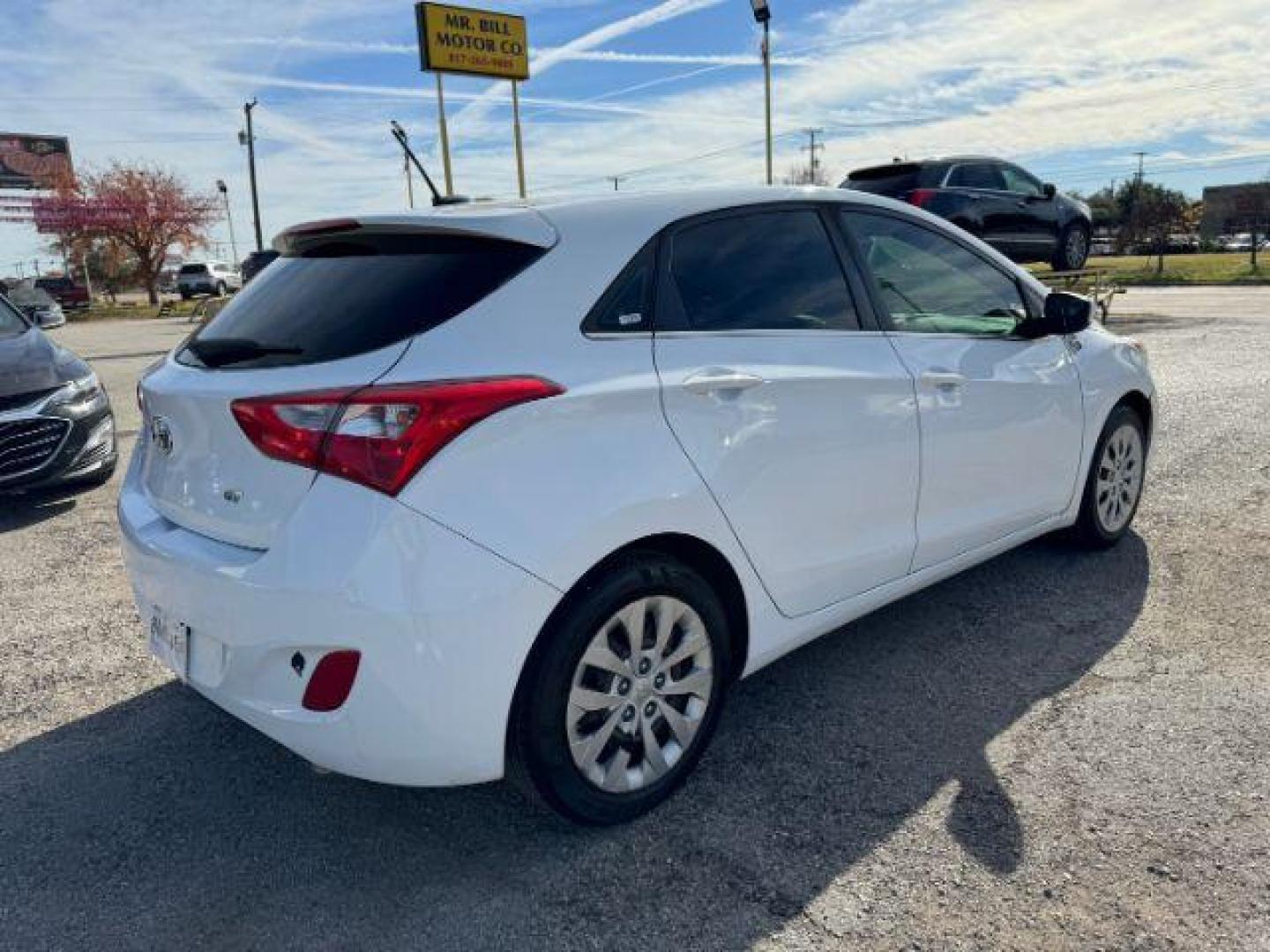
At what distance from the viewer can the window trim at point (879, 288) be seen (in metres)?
3.29

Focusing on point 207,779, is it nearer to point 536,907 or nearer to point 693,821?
point 536,907

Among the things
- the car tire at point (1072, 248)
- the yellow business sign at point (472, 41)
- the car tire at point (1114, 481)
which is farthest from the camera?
the yellow business sign at point (472, 41)

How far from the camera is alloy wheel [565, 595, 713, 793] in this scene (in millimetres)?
2496

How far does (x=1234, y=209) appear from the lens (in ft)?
210

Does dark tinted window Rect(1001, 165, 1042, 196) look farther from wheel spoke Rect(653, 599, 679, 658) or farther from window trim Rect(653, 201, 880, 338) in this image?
wheel spoke Rect(653, 599, 679, 658)

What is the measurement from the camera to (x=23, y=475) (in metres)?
5.84

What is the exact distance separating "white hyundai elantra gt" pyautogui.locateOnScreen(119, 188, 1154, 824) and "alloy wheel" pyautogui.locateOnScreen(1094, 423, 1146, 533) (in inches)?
55.5

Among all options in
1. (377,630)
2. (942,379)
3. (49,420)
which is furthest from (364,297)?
(49,420)

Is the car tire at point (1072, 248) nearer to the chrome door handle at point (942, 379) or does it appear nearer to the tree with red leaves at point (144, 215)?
the chrome door handle at point (942, 379)

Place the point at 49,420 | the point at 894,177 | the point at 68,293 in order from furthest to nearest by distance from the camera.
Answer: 1. the point at 68,293
2. the point at 894,177
3. the point at 49,420

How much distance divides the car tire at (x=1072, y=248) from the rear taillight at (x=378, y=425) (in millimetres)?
13423

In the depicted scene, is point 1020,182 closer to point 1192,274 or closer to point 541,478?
point 541,478

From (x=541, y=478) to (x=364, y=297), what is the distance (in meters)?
0.68

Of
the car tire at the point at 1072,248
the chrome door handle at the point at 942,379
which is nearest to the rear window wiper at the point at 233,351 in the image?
the chrome door handle at the point at 942,379
